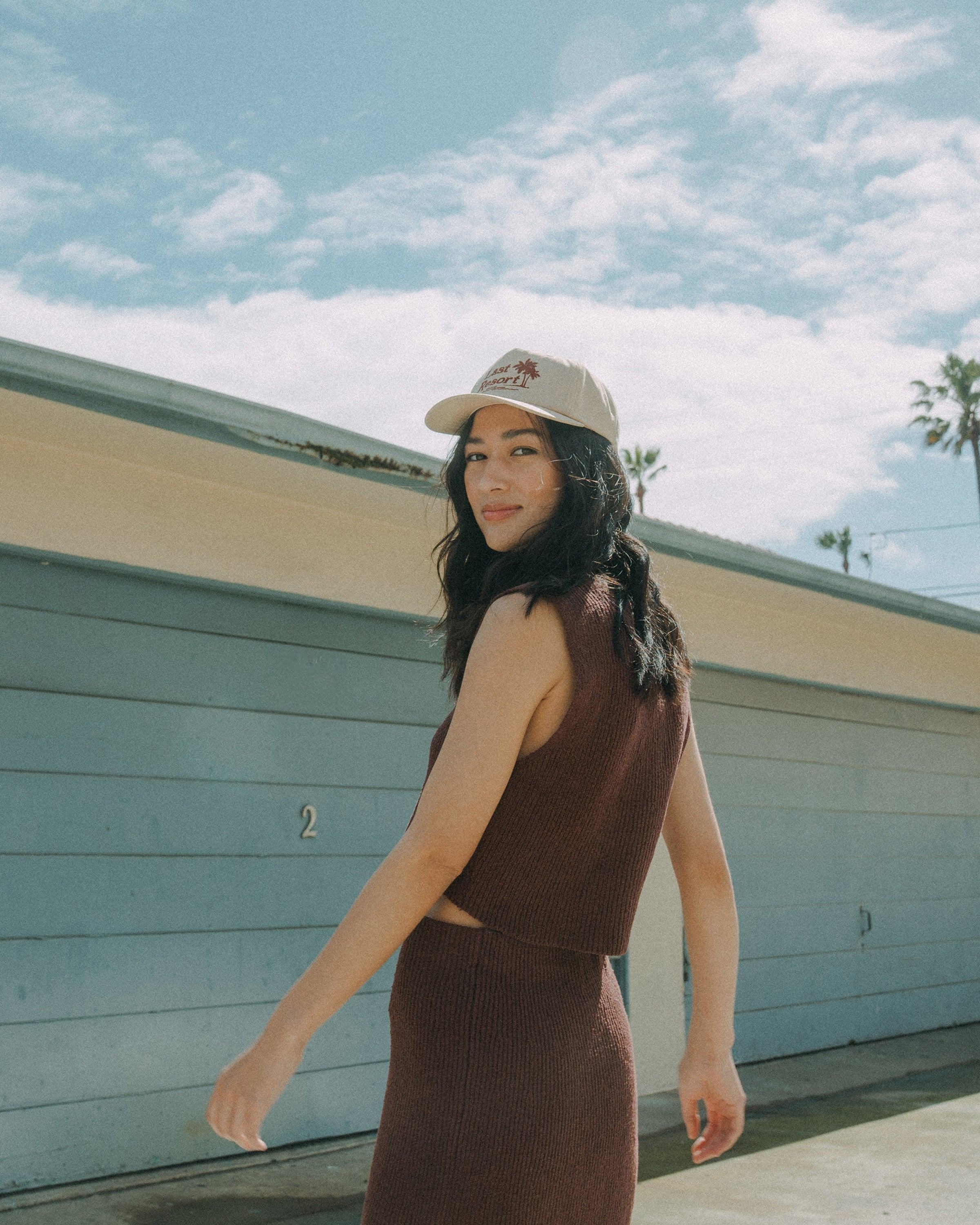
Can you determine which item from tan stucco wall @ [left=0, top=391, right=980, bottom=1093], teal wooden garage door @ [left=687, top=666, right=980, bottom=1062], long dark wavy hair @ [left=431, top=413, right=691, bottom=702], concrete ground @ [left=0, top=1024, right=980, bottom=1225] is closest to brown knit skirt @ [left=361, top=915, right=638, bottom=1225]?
long dark wavy hair @ [left=431, top=413, right=691, bottom=702]

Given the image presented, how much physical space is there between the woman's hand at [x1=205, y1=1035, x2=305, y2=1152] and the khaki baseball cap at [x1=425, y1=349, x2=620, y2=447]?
800 mm

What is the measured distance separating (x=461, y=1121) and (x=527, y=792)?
341 mm

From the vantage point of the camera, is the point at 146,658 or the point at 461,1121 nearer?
the point at 461,1121

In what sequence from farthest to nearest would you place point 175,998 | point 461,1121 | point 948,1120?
point 948,1120 → point 175,998 → point 461,1121

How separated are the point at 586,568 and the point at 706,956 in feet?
1.80

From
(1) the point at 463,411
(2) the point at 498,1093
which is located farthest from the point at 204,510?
(2) the point at 498,1093

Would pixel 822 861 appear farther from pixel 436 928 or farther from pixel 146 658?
pixel 436 928

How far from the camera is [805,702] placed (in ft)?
27.1

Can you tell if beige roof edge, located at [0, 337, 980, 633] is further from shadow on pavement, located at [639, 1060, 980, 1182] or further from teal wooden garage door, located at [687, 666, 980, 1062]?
shadow on pavement, located at [639, 1060, 980, 1182]

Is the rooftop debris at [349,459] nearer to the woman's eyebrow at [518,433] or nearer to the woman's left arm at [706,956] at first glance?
the woman's eyebrow at [518,433]

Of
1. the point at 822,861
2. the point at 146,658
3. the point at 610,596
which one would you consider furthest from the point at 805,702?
the point at 610,596

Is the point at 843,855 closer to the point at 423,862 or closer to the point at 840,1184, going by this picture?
the point at 840,1184

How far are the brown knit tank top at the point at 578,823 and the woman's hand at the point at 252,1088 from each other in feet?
0.79

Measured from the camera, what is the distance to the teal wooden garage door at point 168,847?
14.5 feet
